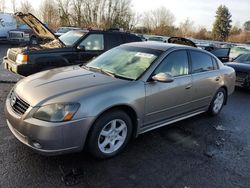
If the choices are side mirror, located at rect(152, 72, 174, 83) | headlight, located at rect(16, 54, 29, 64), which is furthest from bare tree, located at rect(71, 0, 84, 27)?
side mirror, located at rect(152, 72, 174, 83)

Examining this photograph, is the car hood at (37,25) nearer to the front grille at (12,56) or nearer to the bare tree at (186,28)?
the front grille at (12,56)

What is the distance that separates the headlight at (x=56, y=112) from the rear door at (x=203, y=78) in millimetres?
2526

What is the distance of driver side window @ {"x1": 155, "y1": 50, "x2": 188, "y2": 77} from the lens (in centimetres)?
427

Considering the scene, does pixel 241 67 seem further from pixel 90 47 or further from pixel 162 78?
pixel 162 78

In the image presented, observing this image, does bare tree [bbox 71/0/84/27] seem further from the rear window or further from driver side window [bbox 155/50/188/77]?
driver side window [bbox 155/50/188/77]

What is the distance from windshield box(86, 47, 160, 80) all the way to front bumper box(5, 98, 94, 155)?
3.89ft

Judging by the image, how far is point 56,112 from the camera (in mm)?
3080

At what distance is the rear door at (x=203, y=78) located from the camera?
490 cm

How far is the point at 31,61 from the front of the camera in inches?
252

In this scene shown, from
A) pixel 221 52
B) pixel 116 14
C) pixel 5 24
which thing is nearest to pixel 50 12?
pixel 116 14

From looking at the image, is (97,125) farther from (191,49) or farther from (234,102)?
(234,102)

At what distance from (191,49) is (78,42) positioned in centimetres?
342

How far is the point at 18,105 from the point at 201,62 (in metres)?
3.45

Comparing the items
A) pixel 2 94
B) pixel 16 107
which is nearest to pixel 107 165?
pixel 16 107
